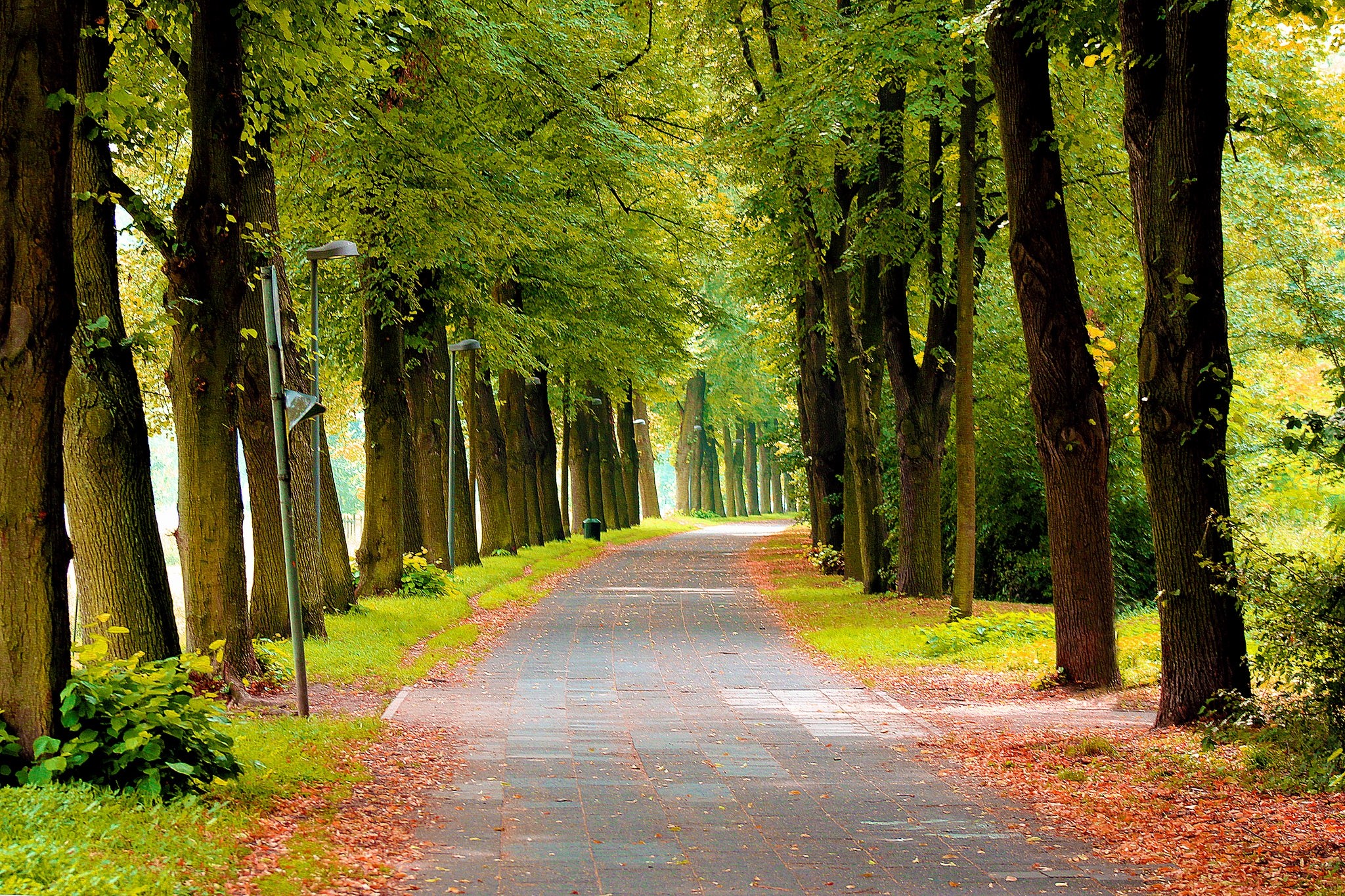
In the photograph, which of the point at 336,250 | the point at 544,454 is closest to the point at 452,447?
the point at 336,250

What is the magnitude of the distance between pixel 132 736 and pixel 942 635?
1057 centimetres

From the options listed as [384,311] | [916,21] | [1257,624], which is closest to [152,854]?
[1257,624]

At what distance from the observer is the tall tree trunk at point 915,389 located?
61.9ft

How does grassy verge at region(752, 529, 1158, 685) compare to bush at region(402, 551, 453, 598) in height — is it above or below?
below

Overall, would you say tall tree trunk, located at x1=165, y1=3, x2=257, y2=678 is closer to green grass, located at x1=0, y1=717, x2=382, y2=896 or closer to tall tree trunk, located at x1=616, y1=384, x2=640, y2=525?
green grass, located at x1=0, y1=717, x2=382, y2=896

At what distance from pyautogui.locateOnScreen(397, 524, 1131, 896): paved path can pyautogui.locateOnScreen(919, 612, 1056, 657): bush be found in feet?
5.60

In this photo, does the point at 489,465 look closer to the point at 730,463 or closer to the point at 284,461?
the point at 284,461

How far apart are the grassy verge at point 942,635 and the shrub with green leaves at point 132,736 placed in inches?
336

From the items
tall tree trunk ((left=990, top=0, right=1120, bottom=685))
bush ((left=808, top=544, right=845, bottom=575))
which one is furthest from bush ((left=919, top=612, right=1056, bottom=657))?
bush ((left=808, top=544, right=845, bottom=575))

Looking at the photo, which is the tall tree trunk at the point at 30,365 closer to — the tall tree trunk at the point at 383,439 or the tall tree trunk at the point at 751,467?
the tall tree trunk at the point at 383,439

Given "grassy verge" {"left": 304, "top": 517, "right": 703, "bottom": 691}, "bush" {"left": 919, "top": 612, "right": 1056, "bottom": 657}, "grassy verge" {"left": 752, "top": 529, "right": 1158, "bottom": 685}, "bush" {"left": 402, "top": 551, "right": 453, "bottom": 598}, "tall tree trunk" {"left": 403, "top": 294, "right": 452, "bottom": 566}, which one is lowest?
"grassy verge" {"left": 752, "top": 529, "right": 1158, "bottom": 685}

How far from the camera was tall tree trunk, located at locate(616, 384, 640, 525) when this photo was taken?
1923 inches

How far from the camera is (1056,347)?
1175 centimetres

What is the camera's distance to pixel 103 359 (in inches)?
347
